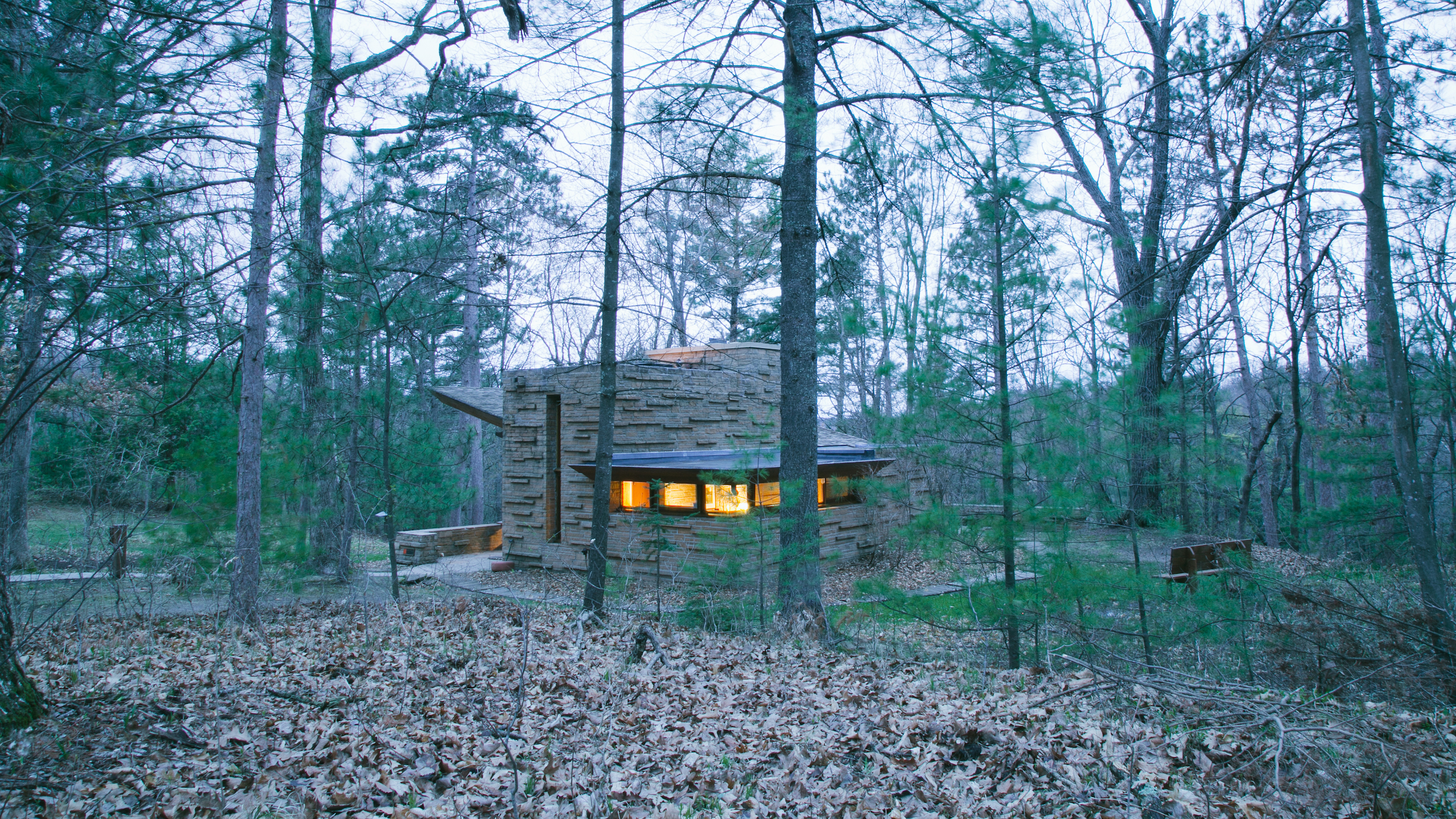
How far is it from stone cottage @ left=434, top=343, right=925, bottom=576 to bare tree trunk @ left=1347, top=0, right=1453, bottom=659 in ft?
24.6

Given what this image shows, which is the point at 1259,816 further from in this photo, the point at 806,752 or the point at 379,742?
the point at 379,742

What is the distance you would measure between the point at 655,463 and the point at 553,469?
10.0 feet

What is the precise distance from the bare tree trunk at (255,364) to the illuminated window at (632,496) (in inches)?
262

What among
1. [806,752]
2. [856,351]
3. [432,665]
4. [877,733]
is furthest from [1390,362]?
[856,351]

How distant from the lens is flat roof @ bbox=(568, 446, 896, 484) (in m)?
11.9

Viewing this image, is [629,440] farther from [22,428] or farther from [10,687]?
[10,687]

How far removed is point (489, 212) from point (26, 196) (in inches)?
135

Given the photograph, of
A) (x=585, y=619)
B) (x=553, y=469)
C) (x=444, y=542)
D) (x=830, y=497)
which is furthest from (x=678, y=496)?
(x=444, y=542)

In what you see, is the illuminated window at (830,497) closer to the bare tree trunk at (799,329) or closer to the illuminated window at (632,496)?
the illuminated window at (632,496)

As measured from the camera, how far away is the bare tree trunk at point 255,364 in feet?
23.4

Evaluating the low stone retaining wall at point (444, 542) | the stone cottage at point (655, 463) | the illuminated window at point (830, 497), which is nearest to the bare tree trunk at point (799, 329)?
the stone cottage at point (655, 463)

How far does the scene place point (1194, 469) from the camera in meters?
8.63

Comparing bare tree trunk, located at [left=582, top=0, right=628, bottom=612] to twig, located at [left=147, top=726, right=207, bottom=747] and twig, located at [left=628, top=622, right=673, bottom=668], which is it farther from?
twig, located at [left=147, top=726, right=207, bottom=747]

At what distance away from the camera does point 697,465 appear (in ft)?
38.6
